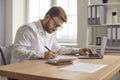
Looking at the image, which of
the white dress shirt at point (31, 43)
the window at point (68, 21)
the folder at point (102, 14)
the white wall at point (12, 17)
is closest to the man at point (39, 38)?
the white dress shirt at point (31, 43)

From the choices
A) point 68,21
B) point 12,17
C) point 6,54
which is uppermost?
point 12,17

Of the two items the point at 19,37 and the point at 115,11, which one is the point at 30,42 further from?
the point at 115,11

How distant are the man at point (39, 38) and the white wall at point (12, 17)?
78.5 inches

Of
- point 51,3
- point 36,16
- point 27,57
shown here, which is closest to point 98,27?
point 51,3

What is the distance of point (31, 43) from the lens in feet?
6.23

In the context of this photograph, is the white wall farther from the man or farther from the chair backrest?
the chair backrest

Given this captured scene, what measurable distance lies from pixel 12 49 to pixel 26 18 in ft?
7.88

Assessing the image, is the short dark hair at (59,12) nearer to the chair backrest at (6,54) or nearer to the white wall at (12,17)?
the chair backrest at (6,54)

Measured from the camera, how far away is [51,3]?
3914 mm

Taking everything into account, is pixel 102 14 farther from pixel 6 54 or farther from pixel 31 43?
pixel 6 54

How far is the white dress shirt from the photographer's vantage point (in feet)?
5.66

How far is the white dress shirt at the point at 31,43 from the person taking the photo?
1.73 m

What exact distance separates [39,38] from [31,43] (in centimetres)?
11

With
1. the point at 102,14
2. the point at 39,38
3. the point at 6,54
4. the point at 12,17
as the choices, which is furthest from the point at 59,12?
the point at 12,17
